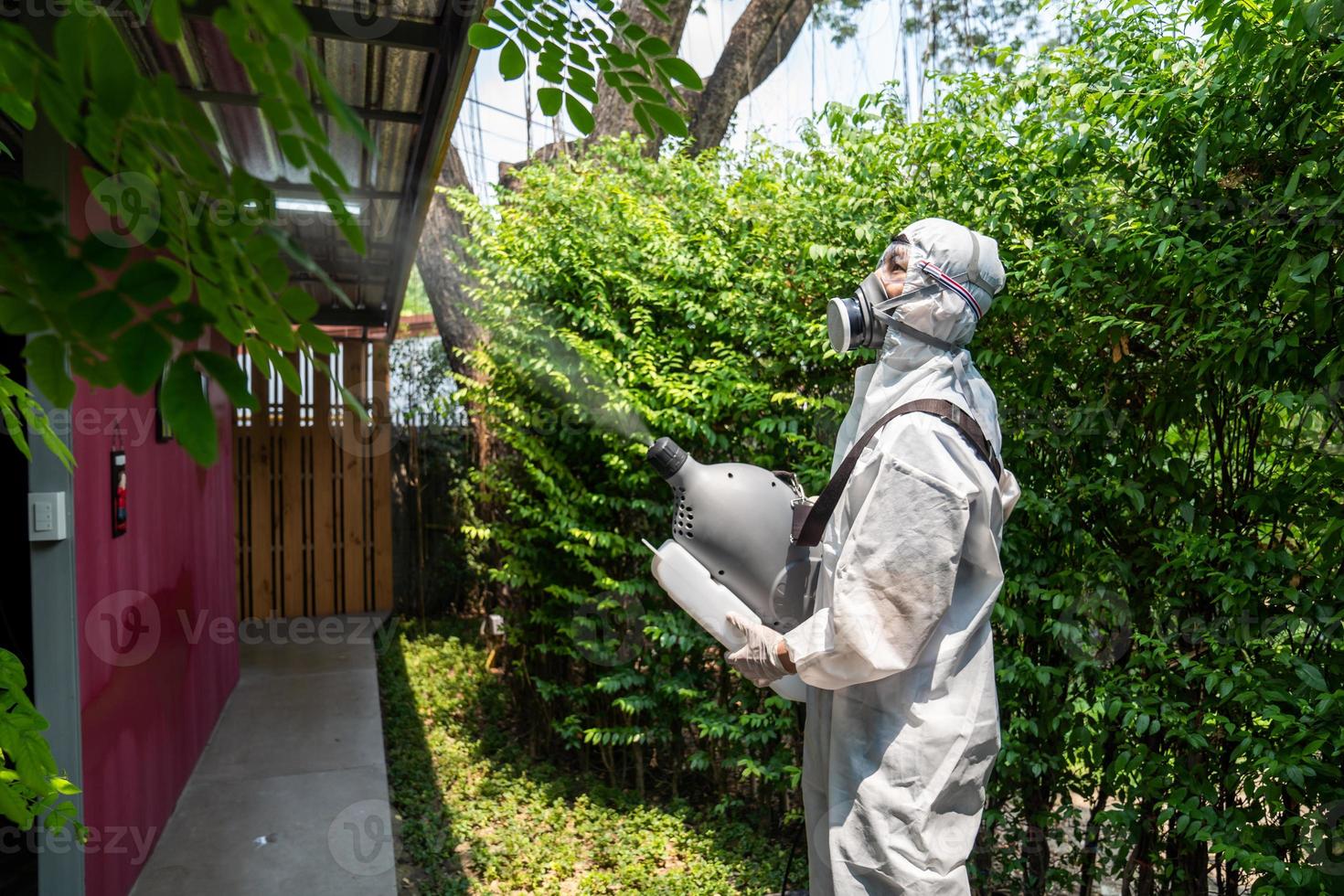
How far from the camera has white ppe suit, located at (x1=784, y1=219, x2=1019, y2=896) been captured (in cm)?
175

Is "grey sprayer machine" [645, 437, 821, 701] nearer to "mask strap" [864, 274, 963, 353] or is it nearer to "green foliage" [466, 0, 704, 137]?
"mask strap" [864, 274, 963, 353]

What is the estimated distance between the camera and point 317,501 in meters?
7.85

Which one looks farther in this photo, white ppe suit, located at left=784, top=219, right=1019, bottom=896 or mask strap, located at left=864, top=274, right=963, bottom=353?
mask strap, located at left=864, top=274, right=963, bottom=353

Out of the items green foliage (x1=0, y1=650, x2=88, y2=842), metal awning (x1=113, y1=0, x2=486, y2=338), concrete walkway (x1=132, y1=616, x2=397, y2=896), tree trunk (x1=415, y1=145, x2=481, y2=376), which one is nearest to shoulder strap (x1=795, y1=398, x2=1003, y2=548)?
metal awning (x1=113, y1=0, x2=486, y2=338)

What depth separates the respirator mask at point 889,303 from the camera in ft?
6.29

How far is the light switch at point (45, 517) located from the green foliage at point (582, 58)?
1870 mm

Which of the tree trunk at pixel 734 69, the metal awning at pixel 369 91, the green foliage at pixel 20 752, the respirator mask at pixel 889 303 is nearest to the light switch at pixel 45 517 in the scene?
the metal awning at pixel 369 91

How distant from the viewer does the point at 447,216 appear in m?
6.71

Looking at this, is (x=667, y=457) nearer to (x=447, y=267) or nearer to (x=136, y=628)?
(x=136, y=628)

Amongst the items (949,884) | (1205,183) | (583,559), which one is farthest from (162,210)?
(583,559)

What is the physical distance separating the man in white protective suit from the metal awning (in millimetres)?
1095

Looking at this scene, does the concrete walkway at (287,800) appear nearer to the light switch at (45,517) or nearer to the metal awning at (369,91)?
the light switch at (45,517)

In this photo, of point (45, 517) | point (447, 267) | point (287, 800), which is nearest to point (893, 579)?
point (45, 517)

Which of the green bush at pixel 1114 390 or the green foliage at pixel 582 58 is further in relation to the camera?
the green bush at pixel 1114 390
